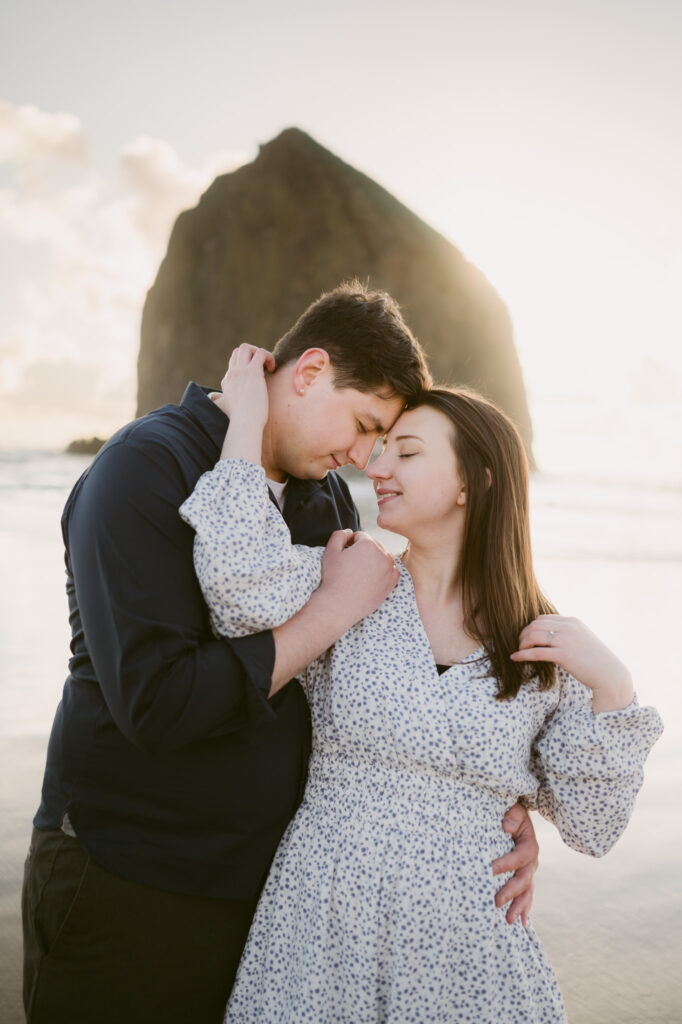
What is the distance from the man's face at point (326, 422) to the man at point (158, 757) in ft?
0.86

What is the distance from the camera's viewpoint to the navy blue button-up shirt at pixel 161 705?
1508 millimetres

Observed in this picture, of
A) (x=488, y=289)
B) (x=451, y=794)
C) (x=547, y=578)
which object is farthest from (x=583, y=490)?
(x=451, y=794)

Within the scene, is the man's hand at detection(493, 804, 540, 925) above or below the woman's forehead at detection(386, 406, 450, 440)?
below

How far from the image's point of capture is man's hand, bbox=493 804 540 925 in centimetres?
175

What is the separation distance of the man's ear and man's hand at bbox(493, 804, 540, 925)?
3.64ft

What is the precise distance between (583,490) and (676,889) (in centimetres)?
2222

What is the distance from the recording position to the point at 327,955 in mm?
1705

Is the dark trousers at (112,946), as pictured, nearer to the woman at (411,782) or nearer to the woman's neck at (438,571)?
the woman at (411,782)

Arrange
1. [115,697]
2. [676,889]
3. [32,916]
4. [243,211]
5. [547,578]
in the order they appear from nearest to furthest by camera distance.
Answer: [115,697] → [32,916] → [676,889] → [547,578] → [243,211]

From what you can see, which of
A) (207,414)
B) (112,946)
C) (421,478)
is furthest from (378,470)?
(112,946)

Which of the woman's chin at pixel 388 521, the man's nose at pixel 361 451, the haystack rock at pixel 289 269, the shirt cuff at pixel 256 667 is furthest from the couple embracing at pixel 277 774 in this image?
the haystack rock at pixel 289 269

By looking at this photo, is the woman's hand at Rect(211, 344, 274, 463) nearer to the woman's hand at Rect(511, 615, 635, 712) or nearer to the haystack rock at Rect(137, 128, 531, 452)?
the woman's hand at Rect(511, 615, 635, 712)

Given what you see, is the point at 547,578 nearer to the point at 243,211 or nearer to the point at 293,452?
the point at 293,452

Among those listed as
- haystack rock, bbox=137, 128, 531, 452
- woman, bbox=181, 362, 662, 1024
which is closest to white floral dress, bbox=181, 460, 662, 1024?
woman, bbox=181, 362, 662, 1024
